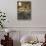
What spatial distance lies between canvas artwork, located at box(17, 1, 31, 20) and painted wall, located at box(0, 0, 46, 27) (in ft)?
0.35

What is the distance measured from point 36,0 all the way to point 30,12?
46 centimetres

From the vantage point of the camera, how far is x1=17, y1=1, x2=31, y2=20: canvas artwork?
4876mm

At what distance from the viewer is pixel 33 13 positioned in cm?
490

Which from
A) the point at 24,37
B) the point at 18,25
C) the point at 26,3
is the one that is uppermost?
the point at 26,3

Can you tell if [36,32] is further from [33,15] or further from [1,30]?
[1,30]

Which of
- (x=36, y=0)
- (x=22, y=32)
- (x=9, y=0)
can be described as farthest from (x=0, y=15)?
(x=36, y=0)

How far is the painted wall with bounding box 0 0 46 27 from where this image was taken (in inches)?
192

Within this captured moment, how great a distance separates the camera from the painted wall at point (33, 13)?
16.0ft

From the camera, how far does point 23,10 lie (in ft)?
16.1

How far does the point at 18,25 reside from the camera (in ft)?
16.1

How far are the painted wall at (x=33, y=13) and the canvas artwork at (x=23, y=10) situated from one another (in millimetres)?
106

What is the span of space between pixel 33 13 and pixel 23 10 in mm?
360

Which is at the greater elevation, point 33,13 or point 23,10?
point 23,10

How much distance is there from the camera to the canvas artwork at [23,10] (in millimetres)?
4876
